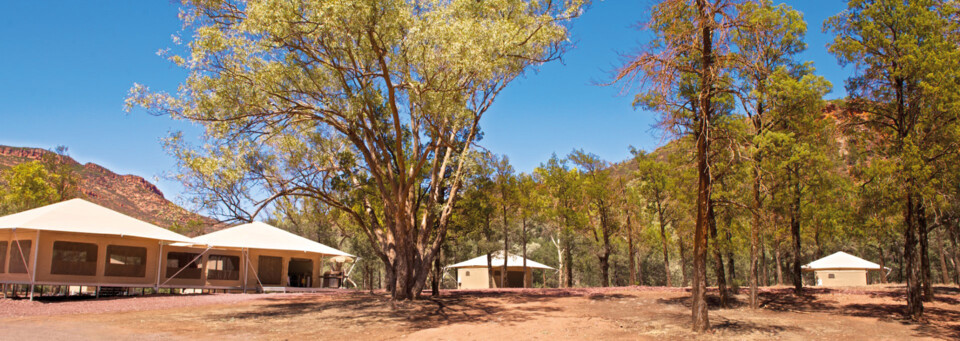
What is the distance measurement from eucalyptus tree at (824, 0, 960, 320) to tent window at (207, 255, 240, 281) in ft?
81.8

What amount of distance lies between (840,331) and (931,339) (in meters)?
1.44

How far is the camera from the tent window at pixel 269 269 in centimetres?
2689

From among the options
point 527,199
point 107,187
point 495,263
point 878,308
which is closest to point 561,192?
point 527,199

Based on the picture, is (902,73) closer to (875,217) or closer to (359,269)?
(875,217)

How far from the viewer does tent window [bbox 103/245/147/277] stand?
21952 mm

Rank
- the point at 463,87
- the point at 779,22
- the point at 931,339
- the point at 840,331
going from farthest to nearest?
1. the point at 779,22
2. the point at 463,87
3. the point at 840,331
4. the point at 931,339

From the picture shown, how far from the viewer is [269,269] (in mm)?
27156

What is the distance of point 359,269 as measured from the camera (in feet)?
174

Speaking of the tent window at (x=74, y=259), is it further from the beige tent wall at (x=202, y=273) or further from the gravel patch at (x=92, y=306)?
the beige tent wall at (x=202, y=273)

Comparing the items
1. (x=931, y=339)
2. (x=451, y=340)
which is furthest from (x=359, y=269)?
(x=931, y=339)

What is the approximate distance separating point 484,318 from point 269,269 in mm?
16811

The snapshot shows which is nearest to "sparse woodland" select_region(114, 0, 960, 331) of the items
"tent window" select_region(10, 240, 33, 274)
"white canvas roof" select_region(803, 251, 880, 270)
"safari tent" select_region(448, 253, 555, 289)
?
"tent window" select_region(10, 240, 33, 274)

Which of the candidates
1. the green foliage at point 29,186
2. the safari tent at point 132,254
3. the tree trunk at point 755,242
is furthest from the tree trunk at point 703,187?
the green foliage at point 29,186

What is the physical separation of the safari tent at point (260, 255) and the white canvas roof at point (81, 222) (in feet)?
7.72
